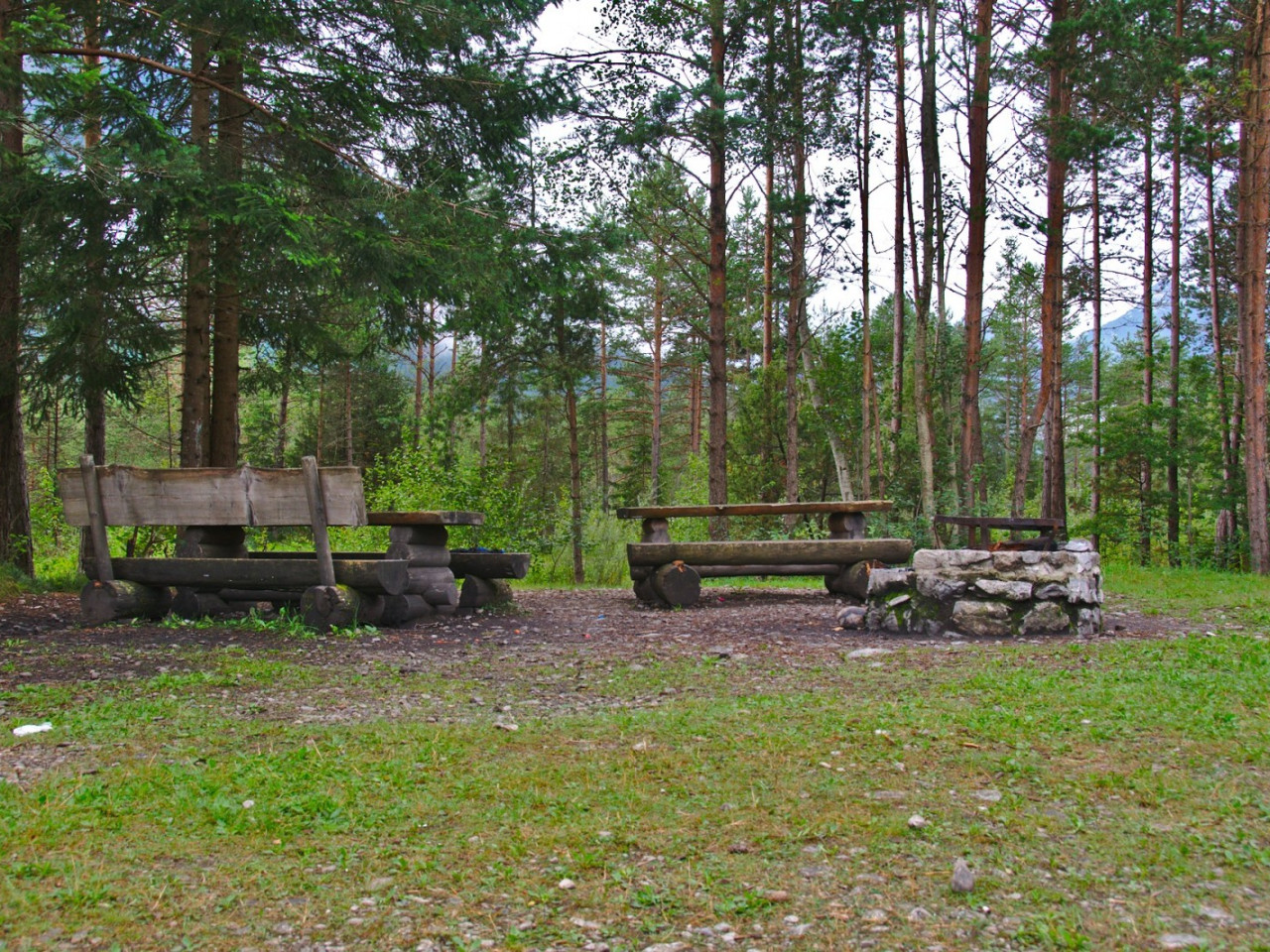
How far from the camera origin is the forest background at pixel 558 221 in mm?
10078

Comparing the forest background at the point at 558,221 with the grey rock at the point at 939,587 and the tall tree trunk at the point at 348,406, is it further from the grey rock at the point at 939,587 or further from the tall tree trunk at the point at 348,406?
the tall tree trunk at the point at 348,406

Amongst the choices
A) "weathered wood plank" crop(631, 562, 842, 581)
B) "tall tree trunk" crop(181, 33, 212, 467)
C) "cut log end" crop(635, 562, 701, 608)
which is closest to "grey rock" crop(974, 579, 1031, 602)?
"weathered wood plank" crop(631, 562, 842, 581)

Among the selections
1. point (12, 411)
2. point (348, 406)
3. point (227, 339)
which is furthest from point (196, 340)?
point (348, 406)

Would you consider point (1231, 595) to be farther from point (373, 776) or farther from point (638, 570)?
point (373, 776)

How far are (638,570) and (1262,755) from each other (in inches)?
276

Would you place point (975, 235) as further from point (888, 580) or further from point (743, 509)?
point (888, 580)

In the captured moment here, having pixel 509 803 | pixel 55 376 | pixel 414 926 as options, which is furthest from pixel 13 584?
pixel 414 926

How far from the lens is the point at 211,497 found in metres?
8.08

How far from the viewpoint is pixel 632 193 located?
54.0 ft

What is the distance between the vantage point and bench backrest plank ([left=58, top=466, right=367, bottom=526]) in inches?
308

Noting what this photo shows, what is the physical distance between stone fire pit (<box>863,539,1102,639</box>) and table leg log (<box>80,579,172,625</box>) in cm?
682

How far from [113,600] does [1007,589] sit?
7737 millimetres

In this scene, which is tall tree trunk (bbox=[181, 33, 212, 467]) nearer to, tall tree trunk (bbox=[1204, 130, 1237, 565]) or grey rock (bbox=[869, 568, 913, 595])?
grey rock (bbox=[869, 568, 913, 595])

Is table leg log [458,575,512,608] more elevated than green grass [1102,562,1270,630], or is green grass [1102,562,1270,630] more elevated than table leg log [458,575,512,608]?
table leg log [458,575,512,608]
